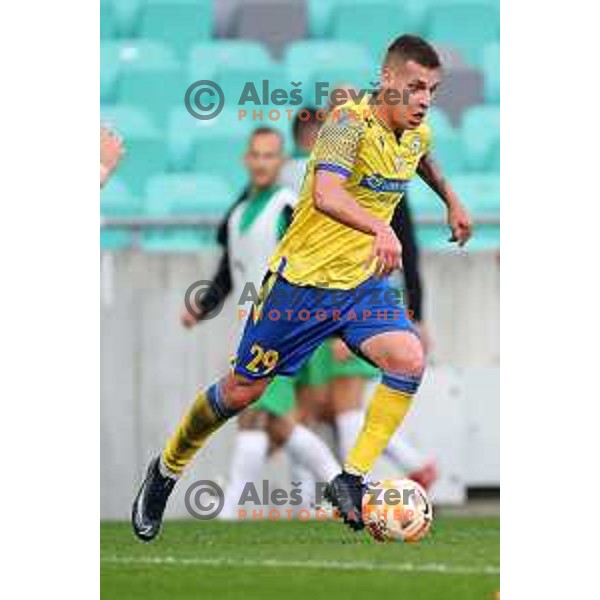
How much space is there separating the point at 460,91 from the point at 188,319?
2.58 m

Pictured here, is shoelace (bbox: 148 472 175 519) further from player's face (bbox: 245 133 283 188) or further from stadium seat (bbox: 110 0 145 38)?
stadium seat (bbox: 110 0 145 38)

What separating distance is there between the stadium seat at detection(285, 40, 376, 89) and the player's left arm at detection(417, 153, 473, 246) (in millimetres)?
3760

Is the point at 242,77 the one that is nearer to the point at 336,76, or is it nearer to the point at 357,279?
the point at 336,76

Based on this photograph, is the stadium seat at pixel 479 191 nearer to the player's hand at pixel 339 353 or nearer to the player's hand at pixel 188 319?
the player's hand at pixel 339 353

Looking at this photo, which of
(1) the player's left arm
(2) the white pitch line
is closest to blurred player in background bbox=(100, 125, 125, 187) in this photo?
(1) the player's left arm

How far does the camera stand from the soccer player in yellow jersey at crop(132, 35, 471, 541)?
312 inches

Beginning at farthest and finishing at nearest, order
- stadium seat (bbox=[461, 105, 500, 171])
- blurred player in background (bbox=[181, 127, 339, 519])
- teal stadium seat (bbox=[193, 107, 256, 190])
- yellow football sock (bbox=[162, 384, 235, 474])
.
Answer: stadium seat (bbox=[461, 105, 500, 171]), teal stadium seat (bbox=[193, 107, 256, 190]), blurred player in background (bbox=[181, 127, 339, 519]), yellow football sock (bbox=[162, 384, 235, 474])

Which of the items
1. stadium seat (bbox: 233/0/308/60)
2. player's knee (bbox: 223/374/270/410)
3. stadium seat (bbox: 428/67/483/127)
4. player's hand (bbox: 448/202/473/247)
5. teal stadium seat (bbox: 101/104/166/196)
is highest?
stadium seat (bbox: 233/0/308/60)

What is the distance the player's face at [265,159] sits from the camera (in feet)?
32.8

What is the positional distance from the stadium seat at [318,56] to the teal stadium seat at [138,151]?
32.5 inches

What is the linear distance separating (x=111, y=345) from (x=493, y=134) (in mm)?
2709

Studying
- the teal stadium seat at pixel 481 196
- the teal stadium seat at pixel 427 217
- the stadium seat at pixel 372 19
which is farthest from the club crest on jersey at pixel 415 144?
the stadium seat at pixel 372 19
